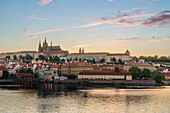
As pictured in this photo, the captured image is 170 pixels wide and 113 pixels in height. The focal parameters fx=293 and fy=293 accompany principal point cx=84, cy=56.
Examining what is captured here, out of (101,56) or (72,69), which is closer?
(72,69)

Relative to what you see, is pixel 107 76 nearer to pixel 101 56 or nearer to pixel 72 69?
pixel 72 69

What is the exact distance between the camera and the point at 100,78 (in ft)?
252

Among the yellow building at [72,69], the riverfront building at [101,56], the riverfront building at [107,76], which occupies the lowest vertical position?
the riverfront building at [107,76]

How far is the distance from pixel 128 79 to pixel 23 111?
4727 cm

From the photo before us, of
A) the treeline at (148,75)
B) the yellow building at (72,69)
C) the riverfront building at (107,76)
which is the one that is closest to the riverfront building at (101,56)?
the yellow building at (72,69)

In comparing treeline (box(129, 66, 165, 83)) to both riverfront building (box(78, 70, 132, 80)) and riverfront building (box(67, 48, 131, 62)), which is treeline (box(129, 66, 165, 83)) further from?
riverfront building (box(67, 48, 131, 62))

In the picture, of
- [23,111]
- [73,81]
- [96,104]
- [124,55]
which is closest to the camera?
[23,111]

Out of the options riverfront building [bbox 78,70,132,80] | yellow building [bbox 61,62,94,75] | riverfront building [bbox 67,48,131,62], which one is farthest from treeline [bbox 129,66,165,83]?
riverfront building [bbox 67,48,131,62]

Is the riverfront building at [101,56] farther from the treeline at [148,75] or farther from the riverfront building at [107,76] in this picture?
the riverfront building at [107,76]

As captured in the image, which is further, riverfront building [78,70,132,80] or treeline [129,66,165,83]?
treeline [129,66,165,83]

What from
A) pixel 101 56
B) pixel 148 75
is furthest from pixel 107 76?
pixel 101 56

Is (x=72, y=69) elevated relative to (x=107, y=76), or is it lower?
elevated

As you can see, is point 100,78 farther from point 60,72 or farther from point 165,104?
point 165,104

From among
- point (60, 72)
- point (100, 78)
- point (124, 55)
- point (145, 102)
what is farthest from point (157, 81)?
point (124, 55)
